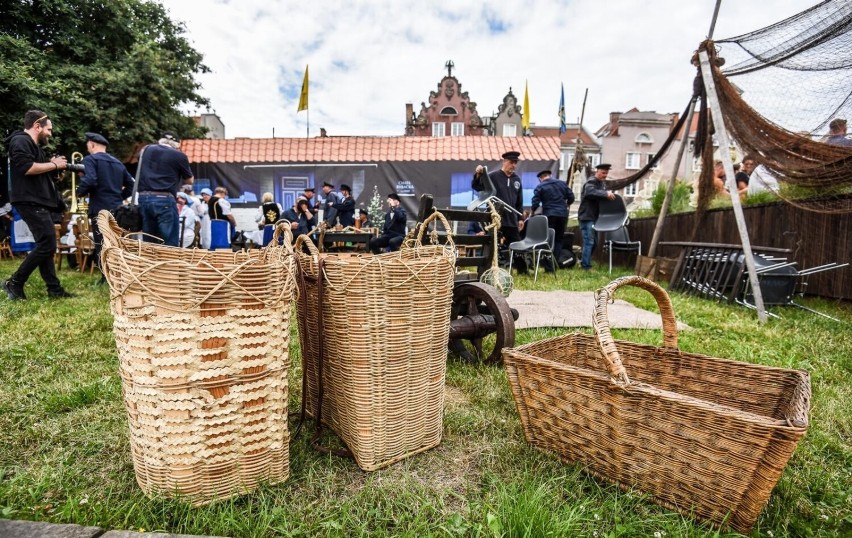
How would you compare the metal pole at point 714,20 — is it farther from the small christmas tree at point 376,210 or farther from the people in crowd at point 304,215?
the small christmas tree at point 376,210

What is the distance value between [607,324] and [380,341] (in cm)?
81

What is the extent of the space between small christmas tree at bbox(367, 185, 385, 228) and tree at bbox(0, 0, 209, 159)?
25.4 ft

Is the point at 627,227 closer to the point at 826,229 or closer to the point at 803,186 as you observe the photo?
the point at 826,229

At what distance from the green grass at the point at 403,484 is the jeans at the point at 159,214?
9.03 ft

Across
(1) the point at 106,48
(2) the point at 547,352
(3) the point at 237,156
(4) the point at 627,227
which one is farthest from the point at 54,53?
(2) the point at 547,352

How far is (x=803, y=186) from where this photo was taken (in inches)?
166

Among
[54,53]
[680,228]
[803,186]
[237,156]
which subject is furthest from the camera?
[54,53]

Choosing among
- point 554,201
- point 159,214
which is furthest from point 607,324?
point 554,201

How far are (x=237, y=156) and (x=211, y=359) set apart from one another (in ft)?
41.1

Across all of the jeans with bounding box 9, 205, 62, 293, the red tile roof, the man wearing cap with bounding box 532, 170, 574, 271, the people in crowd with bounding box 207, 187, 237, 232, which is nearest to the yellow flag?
the red tile roof

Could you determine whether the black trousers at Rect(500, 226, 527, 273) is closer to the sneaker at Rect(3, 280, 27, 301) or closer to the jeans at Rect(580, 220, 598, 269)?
the jeans at Rect(580, 220, 598, 269)

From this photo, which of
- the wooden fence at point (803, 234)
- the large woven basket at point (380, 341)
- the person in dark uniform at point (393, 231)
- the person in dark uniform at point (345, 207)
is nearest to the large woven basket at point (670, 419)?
the large woven basket at point (380, 341)

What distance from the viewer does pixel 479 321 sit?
266cm

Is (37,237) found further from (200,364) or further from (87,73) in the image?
(87,73)
